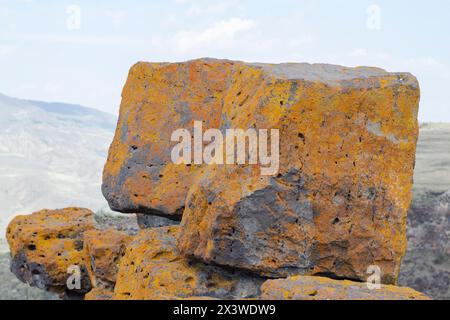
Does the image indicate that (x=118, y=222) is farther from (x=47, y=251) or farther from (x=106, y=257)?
(x=106, y=257)

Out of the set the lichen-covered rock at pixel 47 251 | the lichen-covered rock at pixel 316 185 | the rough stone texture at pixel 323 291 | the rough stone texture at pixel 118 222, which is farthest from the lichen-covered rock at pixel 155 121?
the rough stone texture at pixel 323 291

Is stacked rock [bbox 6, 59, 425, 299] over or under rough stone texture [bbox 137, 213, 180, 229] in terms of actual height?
over

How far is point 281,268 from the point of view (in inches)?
245

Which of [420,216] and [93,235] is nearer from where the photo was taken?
[93,235]

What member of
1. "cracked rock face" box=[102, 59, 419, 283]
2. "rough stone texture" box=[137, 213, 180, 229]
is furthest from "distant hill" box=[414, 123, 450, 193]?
"cracked rock face" box=[102, 59, 419, 283]

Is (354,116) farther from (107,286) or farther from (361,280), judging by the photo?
(107,286)

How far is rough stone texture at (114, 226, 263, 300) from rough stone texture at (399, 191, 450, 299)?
31.2 feet

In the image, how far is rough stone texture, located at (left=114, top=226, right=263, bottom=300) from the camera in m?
6.17

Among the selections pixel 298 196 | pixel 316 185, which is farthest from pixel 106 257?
pixel 316 185

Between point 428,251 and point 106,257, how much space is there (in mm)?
9822

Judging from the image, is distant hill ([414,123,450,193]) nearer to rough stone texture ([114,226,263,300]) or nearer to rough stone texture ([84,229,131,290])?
rough stone texture ([84,229,131,290])
